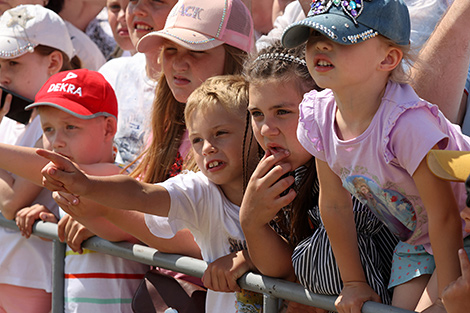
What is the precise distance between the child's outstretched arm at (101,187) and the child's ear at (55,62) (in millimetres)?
1726

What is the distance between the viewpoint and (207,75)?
301 cm

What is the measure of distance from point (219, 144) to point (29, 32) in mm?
1826

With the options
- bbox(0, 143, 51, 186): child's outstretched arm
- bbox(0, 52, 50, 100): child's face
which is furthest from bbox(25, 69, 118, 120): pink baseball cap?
→ bbox(0, 52, 50, 100): child's face

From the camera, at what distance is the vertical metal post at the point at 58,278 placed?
3102 millimetres

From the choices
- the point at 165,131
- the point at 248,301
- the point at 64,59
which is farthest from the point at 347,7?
the point at 64,59

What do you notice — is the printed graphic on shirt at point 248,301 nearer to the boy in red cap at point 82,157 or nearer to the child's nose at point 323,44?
the boy in red cap at point 82,157

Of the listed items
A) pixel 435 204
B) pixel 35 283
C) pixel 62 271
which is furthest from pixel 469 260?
pixel 35 283

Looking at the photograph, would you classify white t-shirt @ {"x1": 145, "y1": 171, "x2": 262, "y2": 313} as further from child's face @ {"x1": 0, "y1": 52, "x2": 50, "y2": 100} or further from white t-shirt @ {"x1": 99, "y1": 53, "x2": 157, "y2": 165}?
child's face @ {"x1": 0, "y1": 52, "x2": 50, "y2": 100}

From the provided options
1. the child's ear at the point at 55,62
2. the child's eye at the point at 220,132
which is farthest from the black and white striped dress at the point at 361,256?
the child's ear at the point at 55,62

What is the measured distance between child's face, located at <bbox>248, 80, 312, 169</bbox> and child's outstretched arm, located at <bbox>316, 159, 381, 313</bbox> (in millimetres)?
188

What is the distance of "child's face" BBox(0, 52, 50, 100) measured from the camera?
3.80 metres

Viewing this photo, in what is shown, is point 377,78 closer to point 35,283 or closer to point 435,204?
point 435,204

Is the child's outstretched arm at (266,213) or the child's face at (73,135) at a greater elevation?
the child's outstretched arm at (266,213)

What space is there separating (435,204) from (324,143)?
1.23ft
